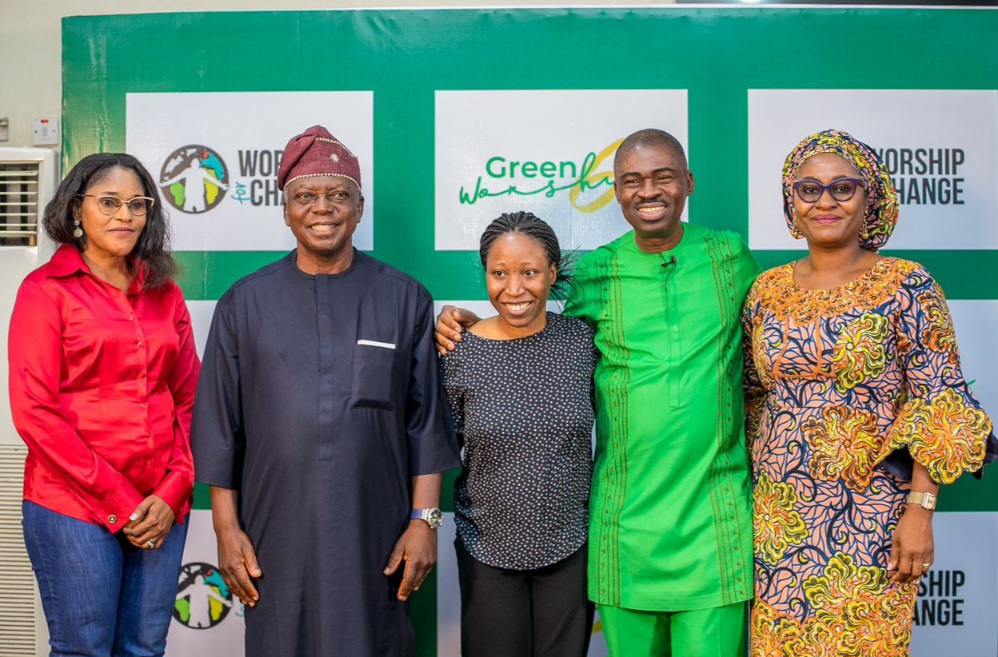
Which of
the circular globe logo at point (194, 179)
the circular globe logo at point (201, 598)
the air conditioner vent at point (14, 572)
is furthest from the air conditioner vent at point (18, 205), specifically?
the circular globe logo at point (201, 598)

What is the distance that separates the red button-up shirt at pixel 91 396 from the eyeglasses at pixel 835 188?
1.86 metres

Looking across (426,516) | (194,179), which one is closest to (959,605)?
(426,516)

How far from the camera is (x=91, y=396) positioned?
7.75 ft

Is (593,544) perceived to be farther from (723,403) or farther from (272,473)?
(272,473)

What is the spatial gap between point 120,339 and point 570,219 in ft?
5.69

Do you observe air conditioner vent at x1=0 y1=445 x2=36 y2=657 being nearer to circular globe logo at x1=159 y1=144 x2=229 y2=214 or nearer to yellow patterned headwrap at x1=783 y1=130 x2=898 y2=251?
circular globe logo at x1=159 y1=144 x2=229 y2=214

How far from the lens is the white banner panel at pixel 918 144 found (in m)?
3.31

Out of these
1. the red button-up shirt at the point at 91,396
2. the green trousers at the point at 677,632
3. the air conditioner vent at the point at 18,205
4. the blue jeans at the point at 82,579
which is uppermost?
the air conditioner vent at the point at 18,205

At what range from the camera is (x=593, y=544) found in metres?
2.43

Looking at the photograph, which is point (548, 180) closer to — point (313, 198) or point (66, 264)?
point (313, 198)

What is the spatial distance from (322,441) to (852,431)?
141 cm

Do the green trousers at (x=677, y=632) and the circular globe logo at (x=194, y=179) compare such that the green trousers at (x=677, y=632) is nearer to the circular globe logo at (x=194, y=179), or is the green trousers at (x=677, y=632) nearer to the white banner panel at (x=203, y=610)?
the white banner panel at (x=203, y=610)

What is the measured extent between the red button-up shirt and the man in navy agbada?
155 millimetres

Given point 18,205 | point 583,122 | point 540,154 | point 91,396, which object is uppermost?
point 583,122
